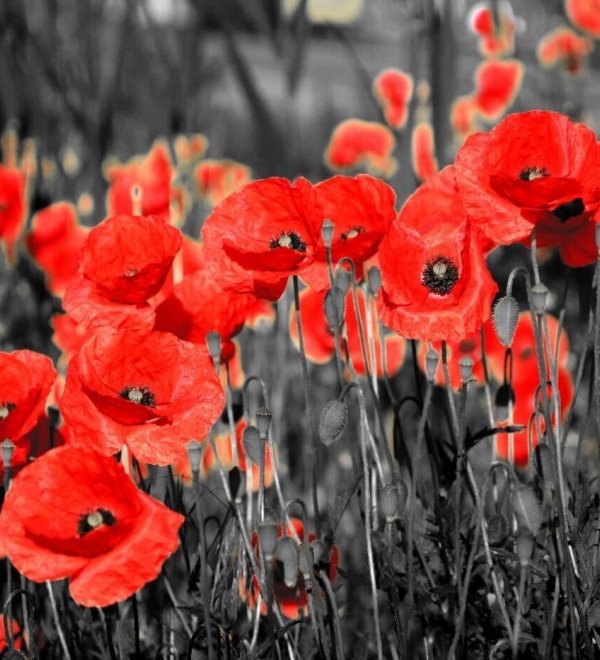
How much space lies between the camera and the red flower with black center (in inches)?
47.0

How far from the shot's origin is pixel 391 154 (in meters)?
3.05

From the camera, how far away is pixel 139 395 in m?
1.23

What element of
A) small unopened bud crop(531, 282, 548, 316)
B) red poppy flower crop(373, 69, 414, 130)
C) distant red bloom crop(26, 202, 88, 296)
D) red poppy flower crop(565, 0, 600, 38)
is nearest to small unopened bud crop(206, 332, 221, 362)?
small unopened bud crop(531, 282, 548, 316)

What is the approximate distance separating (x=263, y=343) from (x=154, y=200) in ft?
1.45

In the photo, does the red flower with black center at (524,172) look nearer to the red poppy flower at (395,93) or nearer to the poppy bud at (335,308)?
the poppy bud at (335,308)

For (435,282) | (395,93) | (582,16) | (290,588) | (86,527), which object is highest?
(582,16)

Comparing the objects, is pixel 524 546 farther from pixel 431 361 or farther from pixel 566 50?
pixel 566 50

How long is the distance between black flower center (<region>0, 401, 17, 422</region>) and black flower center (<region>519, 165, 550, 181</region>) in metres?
0.59

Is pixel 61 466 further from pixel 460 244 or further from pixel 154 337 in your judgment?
pixel 460 244

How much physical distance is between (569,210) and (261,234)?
0.34m

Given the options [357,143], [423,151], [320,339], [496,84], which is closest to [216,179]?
[357,143]

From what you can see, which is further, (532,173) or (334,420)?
(532,173)

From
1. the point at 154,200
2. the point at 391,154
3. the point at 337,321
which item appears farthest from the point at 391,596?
the point at 391,154

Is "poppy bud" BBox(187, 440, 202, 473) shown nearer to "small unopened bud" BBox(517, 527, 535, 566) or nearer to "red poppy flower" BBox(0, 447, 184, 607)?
"red poppy flower" BBox(0, 447, 184, 607)
